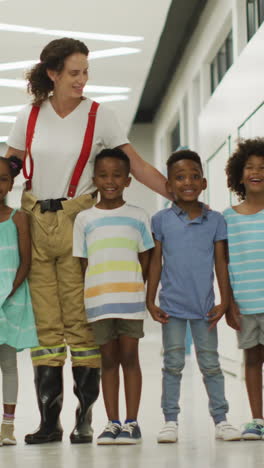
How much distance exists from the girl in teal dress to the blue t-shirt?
2.16 feet

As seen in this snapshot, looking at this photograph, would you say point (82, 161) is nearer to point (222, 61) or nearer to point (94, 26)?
point (94, 26)

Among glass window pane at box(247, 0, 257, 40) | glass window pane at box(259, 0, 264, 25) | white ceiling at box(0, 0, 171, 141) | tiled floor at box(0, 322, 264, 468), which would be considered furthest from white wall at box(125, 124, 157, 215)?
tiled floor at box(0, 322, 264, 468)

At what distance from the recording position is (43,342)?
4.22 meters

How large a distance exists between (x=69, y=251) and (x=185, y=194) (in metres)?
0.64

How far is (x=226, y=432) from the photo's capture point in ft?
13.5

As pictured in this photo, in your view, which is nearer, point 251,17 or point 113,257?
point 113,257

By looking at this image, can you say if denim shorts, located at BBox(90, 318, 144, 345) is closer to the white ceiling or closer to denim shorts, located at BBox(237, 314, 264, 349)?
denim shorts, located at BBox(237, 314, 264, 349)

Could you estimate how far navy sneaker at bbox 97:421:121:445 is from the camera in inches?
160

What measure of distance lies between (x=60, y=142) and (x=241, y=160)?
3.19 ft

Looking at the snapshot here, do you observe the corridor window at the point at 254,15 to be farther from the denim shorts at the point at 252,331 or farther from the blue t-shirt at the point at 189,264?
the denim shorts at the point at 252,331

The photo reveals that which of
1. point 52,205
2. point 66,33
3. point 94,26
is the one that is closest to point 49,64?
point 52,205

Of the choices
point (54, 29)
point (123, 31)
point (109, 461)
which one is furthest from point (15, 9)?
point (109, 461)

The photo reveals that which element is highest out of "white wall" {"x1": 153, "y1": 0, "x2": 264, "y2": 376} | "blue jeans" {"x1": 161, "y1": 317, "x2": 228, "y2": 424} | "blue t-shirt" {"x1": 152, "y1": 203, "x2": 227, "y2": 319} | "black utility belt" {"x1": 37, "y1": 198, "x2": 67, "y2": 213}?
"white wall" {"x1": 153, "y1": 0, "x2": 264, "y2": 376}

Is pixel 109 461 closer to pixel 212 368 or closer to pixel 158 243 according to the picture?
pixel 212 368
